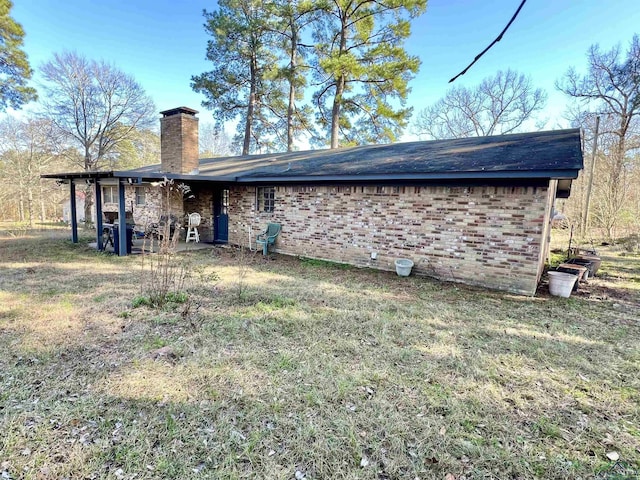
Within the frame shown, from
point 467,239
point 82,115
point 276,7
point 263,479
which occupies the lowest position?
point 263,479

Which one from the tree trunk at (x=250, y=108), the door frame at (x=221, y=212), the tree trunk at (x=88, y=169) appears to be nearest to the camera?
the door frame at (x=221, y=212)

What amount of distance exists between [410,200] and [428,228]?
71 cm

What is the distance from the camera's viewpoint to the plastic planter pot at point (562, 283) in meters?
5.89

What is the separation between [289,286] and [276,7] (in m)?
16.5

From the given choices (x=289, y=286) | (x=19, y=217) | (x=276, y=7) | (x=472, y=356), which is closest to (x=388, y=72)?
(x=276, y=7)

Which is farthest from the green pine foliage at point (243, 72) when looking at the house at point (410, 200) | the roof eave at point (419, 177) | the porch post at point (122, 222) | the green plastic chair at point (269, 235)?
the porch post at point (122, 222)

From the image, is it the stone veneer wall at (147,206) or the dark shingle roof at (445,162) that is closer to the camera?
the dark shingle roof at (445,162)

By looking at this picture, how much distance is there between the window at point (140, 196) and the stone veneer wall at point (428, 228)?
18.1ft

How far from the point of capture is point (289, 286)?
20.3ft

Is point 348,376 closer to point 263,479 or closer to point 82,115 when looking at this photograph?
point 263,479

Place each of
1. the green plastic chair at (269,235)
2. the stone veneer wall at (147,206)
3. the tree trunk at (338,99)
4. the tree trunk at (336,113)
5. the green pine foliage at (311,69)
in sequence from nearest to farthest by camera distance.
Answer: the green plastic chair at (269,235)
the stone veneer wall at (147,206)
the green pine foliage at (311,69)
the tree trunk at (338,99)
the tree trunk at (336,113)

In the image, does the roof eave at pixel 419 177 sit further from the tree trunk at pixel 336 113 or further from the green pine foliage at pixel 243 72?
the green pine foliage at pixel 243 72

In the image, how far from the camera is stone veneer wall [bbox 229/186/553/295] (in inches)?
236

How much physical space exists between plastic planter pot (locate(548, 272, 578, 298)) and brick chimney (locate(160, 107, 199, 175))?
10.0 m
